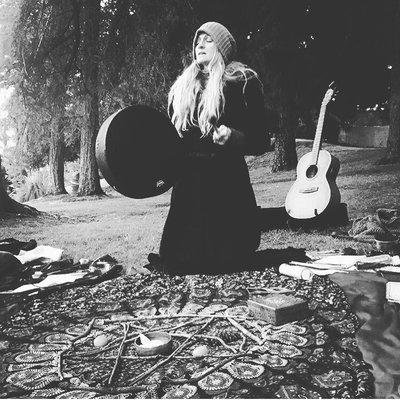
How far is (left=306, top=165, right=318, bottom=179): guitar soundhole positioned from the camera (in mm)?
4707

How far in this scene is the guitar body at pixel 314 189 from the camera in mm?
4477

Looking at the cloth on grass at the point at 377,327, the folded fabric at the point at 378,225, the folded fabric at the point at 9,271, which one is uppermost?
the folded fabric at the point at 378,225

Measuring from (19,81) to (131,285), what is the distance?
353 cm

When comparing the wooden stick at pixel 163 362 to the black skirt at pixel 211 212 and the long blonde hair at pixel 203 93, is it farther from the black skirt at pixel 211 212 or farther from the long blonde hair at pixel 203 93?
the long blonde hair at pixel 203 93

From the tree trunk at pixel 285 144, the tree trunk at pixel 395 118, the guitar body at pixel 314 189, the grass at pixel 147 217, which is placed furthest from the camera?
the tree trunk at pixel 395 118

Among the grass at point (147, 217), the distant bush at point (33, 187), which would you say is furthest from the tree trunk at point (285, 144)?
the distant bush at point (33, 187)

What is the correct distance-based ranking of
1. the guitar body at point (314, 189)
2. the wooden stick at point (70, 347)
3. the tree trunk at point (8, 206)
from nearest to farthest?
the wooden stick at point (70, 347) < the guitar body at point (314, 189) < the tree trunk at point (8, 206)

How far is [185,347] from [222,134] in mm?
1445

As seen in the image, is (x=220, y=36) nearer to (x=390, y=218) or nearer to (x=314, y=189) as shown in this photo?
(x=314, y=189)

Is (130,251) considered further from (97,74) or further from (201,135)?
(97,74)

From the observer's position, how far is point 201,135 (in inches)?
121

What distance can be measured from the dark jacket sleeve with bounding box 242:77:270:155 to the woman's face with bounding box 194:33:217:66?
0.33 metres

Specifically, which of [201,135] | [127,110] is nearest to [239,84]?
[201,135]

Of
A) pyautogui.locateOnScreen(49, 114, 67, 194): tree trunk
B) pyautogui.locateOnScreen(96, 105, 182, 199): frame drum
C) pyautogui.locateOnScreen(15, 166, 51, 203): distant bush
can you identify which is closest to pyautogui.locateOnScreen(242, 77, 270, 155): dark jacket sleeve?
pyautogui.locateOnScreen(96, 105, 182, 199): frame drum
